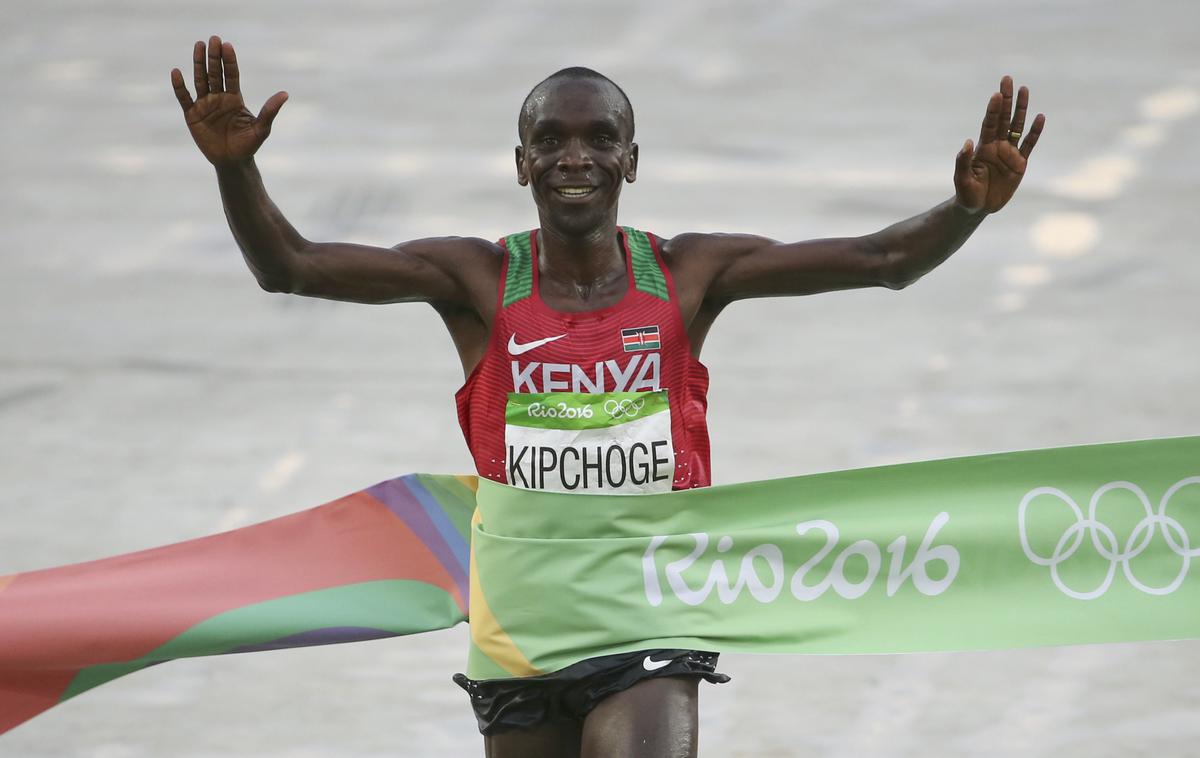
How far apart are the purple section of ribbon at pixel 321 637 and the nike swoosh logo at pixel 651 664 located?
790 mm

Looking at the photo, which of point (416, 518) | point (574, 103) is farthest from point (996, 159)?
point (416, 518)

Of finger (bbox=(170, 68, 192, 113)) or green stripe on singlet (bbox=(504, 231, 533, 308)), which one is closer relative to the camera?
finger (bbox=(170, 68, 192, 113))

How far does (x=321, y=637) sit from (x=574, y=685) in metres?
0.81

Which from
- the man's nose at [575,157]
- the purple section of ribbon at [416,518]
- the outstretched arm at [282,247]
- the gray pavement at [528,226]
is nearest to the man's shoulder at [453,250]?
the outstretched arm at [282,247]

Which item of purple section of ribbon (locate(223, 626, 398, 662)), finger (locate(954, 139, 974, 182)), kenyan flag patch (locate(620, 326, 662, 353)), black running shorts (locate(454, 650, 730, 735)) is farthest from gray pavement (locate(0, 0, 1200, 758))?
finger (locate(954, 139, 974, 182))

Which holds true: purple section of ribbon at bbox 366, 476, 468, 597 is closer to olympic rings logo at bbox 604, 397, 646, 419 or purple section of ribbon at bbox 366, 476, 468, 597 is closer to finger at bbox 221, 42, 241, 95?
olympic rings logo at bbox 604, 397, 646, 419

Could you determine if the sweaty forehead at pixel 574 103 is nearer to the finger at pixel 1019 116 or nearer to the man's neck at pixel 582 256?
the man's neck at pixel 582 256

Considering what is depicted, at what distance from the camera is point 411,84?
10680 millimetres

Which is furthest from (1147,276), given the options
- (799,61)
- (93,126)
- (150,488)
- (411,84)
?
(93,126)

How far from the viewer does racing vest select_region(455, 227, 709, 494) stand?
3.38 meters

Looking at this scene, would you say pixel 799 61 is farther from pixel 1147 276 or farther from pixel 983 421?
pixel 983 421

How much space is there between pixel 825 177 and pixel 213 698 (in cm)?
529

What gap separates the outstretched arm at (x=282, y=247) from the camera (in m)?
3.23

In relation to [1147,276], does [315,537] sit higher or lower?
lower
